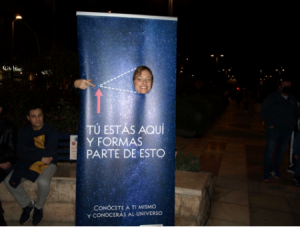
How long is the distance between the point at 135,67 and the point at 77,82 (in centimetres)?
55

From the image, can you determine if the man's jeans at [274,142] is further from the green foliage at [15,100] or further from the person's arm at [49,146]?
the green foliage at [15,100]

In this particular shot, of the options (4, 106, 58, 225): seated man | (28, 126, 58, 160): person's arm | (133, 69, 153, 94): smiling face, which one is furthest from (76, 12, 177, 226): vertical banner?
(28, 126, 58, 160): person's arm

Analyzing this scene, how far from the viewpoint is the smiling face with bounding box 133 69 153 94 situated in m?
2.68

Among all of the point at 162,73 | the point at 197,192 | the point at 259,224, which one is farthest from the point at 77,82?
the point at 259,224

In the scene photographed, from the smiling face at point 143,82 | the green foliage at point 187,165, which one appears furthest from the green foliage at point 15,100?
the smiling face at point 143,82

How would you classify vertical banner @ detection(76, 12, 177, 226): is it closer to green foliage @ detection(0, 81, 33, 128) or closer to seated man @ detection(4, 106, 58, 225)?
seated man @ detection(4, 106, 58, 225)

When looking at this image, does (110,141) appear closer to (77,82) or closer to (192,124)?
(77,82)

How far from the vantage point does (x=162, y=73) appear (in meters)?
2.72

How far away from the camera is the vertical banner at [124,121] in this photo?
8.59ft

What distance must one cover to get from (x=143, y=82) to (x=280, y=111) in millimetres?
Answer: 3842

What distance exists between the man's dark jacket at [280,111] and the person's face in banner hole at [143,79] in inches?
144

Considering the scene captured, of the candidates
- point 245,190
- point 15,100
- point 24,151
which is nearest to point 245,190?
point 245,190

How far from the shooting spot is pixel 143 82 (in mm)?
2672

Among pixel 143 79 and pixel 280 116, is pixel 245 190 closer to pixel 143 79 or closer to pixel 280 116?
→ pixel 280 116
